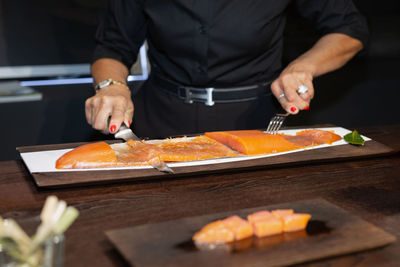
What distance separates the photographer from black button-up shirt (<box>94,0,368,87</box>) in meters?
2.04

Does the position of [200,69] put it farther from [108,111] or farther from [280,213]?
[280,213]

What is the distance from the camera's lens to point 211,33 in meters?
2.03

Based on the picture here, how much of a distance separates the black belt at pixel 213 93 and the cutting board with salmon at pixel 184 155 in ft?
1.23

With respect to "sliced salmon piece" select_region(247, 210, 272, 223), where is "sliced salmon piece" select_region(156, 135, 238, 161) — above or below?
below

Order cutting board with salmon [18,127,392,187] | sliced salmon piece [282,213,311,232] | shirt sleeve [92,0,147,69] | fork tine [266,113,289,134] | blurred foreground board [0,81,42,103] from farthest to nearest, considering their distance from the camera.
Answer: blurred foreground board [0,81,42,103] < shirt sleeve [92,0,147,69] < fork tine [266,113,289,134] < cutting board with salmon [18,127,392,187] < sliced salmon piece [282,213,311,232]

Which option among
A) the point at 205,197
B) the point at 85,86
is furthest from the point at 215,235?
the point at 85,86

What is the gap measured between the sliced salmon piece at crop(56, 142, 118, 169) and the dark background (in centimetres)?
115

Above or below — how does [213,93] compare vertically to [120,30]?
below

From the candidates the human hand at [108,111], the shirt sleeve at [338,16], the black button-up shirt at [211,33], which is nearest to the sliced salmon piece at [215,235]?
the human hand at [108,111]

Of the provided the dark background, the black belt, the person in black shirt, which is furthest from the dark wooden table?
the dark background

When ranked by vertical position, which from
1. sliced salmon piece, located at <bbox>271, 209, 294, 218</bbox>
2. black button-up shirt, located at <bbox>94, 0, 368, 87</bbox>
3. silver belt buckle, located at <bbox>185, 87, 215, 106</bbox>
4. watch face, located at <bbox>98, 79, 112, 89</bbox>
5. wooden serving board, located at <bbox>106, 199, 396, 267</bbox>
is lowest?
wooden serving board, located at <bbox>106, 199, 396, 267</bbox>

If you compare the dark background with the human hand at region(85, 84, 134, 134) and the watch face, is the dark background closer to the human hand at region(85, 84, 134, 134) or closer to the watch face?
the watch face

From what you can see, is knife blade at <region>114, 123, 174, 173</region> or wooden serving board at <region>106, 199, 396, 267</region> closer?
wooden serving board at <region>106, 199, 396, 267</region>

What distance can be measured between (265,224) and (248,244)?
6 cm
